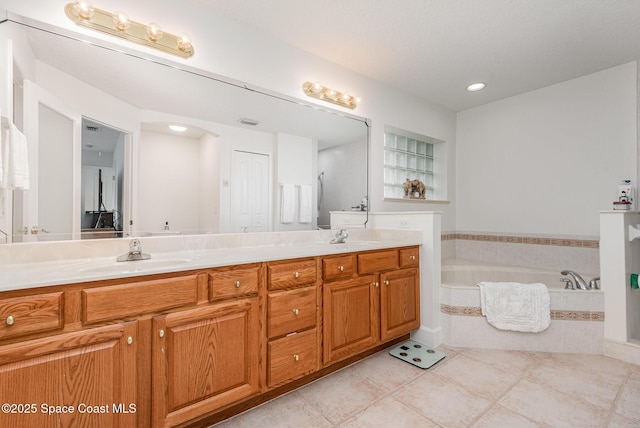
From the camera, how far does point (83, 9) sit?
153 cm

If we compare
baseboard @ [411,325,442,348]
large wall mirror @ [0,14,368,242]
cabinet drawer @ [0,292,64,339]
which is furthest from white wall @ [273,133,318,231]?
cabinet drawer @ [0,292,64,339]

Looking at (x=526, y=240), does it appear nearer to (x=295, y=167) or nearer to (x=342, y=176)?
(x=342, y=176)

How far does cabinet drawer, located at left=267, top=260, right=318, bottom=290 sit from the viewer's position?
163 cm

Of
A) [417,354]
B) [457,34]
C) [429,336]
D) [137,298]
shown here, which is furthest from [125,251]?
[457,34]

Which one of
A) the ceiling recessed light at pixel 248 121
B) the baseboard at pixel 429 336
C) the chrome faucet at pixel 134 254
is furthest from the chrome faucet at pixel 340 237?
the chrome faucet at pixel 134 254

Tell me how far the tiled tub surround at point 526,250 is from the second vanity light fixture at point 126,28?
3.33 meters

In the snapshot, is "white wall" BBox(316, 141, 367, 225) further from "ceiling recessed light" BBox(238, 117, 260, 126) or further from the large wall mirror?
"ceiling recessed light" BBox(238, 117, 260, 126)

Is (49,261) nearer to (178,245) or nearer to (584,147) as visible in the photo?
(178,245)

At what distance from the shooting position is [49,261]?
1.46 m

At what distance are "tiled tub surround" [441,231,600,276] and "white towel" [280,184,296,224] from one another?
87.7 inches

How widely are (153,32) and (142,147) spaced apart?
2.19ft

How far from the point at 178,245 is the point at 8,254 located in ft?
2.40

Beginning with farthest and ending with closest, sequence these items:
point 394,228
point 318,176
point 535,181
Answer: point 535,181 < point 394,228 < point 318,176

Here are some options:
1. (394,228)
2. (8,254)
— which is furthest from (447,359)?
(8,254)
